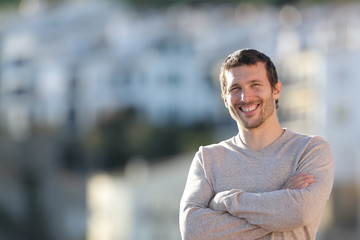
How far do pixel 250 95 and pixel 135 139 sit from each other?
46.0 meters

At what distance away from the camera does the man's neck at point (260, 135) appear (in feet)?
10.2

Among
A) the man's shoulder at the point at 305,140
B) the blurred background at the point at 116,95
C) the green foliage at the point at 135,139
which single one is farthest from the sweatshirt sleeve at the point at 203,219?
the green foliage at the point at 135,139

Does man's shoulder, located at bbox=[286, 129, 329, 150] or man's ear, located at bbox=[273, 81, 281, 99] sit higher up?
man's ear, located at bbox=[273, 81, 281, 99]

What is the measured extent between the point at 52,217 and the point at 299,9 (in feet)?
64.5

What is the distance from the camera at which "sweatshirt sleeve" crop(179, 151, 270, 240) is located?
3.06 metres

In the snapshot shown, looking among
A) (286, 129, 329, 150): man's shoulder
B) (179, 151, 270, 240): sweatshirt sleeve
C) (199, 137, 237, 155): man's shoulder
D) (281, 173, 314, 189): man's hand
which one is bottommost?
(179, 151, 270, 240): sweatshirt sleeve

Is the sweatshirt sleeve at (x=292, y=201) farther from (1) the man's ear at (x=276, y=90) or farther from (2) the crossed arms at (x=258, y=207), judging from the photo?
(1) the man's ear at (x=276, y=90)

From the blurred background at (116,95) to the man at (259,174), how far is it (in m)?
35.6

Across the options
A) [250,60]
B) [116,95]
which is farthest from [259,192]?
[116,95]

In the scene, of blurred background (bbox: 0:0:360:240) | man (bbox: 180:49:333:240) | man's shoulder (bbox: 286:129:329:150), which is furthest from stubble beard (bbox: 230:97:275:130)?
blurred background (bbox: 0:0:360:240)

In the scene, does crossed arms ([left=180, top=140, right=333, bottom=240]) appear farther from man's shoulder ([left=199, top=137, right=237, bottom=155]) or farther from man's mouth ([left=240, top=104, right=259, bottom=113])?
man's mouth ([left=240, top=104, right=259, bottom=113])

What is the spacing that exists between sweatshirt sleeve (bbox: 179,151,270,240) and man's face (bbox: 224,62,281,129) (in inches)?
9.3

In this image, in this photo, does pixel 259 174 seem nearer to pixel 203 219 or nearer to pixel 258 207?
pixel 258 207

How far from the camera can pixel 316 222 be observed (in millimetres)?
3041
